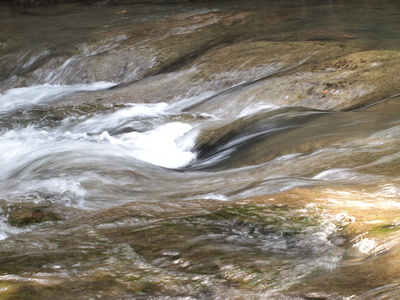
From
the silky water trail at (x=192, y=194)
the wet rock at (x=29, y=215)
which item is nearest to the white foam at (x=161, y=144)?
the silky water trail at (x=192, y=194)

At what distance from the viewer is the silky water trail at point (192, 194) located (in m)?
2.36

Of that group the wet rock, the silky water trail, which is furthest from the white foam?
the wet rock

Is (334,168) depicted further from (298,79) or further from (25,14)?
(25,14)

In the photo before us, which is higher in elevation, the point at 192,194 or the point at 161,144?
the point at 192,194

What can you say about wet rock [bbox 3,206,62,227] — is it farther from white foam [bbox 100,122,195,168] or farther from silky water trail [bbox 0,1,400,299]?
white foam [bbox 100,122,195,168]

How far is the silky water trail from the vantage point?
7.75 feet

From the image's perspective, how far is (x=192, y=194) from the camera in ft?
13.5

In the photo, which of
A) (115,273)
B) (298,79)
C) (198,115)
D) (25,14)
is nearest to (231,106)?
(198,115)

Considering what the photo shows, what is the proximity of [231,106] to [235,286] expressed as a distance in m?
5.00

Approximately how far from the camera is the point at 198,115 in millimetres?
7266

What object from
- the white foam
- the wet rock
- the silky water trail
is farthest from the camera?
A: the white foam

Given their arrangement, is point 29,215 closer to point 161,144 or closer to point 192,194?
point 192,194

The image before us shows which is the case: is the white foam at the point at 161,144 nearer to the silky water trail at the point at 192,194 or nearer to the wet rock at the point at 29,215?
the silky water trail at the point at 192,194

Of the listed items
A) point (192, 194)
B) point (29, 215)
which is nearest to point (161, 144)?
point (192, 194)
